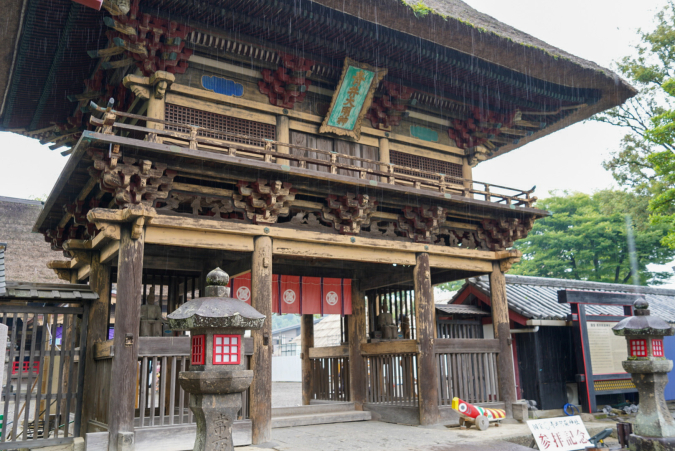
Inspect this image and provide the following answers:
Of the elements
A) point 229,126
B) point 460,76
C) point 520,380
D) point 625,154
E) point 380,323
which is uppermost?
point 625,154

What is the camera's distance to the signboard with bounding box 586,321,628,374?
12133mm

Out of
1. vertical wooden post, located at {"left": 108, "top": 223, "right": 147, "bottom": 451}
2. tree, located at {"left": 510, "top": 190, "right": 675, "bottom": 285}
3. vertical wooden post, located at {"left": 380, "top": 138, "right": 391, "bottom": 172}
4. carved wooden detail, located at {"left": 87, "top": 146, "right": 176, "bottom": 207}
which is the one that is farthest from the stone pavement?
tree, located at {"left": 510, "top": 190, "right": 675, "bottom": 285}

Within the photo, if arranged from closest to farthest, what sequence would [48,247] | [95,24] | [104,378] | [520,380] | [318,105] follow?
1. [104,378]
2. [95,24]
3. [318,105]
4. [520,380]
5. [48,247]

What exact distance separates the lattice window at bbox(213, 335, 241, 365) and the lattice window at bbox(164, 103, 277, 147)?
3.90 m

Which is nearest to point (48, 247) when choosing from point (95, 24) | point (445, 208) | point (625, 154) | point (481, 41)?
point (95, 24)

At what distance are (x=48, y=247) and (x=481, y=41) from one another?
59.2 feet

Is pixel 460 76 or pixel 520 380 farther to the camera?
pixel 520 380

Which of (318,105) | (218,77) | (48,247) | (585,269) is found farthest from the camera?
(585,269)

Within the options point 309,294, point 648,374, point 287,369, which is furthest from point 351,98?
point 287,369

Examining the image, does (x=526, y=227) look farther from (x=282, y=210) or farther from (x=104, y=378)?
(x=104, y=378)

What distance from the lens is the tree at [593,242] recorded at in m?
24.1

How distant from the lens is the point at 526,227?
37.8ft

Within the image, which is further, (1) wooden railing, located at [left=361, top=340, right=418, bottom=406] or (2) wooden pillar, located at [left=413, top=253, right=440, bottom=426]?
(1) wooden railing, located at [left=361, top=340, right=418, bottom=406]

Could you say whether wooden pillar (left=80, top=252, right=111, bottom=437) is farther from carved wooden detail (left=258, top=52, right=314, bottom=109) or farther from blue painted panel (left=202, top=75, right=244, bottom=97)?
carved wooden detail (left=258, top=52, right=314, bottom=109)
